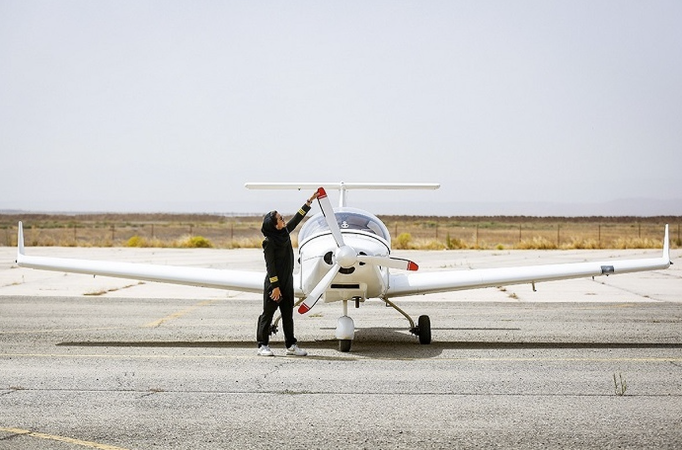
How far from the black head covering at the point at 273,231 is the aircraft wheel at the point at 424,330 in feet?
8.70

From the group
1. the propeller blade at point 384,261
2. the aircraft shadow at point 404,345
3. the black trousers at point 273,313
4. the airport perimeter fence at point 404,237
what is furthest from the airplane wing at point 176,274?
the airport perimeter fence at point 404,237

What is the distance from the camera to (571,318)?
666 inches

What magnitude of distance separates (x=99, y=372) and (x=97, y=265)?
4371mm

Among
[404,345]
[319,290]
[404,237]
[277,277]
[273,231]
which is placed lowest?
[404,345]

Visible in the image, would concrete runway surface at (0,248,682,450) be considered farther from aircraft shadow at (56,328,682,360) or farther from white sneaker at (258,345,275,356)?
white sneaker at (258,345,275,356)

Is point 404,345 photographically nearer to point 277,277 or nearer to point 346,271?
point 346,271

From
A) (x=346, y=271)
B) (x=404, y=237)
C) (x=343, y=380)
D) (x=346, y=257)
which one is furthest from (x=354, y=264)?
(x=404, y=237)

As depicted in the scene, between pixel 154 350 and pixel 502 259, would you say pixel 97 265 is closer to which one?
pixel 154 350

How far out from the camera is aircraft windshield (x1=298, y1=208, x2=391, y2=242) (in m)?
12.9

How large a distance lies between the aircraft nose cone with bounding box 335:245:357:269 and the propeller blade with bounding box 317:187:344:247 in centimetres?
19

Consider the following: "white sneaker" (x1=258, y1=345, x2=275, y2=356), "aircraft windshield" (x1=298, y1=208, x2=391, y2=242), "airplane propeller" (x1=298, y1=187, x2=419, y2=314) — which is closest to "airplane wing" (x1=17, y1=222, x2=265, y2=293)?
"aircraft windshield" (x1=298, y1=208, x2=391, y2=242)

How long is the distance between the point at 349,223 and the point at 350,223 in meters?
0.02

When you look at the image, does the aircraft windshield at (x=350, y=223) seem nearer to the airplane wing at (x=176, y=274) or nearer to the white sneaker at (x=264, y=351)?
the airplane wing at (x=176, y=274)

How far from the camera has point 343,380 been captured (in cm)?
971
